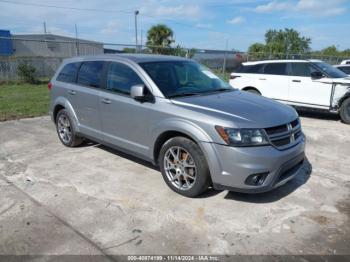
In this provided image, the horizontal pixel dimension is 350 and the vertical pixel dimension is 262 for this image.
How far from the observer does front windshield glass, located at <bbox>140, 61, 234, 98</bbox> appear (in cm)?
437

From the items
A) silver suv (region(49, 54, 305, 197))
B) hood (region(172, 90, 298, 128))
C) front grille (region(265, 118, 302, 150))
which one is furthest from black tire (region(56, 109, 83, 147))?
front grille (region(265, 118, 302, 150))

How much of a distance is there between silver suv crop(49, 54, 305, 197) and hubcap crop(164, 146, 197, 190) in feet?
0.04

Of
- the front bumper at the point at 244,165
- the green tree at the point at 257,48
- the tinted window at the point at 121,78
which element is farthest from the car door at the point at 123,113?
the green tree at the point at 257,48

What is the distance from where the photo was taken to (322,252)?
120 inches

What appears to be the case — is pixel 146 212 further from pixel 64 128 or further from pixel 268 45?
pixel 268 45

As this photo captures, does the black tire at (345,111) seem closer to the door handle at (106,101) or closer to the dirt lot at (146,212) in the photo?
the dirt lot at (146,212)

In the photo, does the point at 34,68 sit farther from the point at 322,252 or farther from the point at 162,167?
the point at 322,252

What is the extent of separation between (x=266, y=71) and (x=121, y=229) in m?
7.76

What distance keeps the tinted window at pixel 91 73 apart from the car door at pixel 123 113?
0.79 feet

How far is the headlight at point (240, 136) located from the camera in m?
3.49

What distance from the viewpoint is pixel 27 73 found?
15.4m

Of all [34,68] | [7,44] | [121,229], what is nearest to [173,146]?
[121,229]

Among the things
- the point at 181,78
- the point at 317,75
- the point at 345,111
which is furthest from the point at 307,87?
the point at 181,78

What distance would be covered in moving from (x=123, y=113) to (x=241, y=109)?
1687 millimetres
